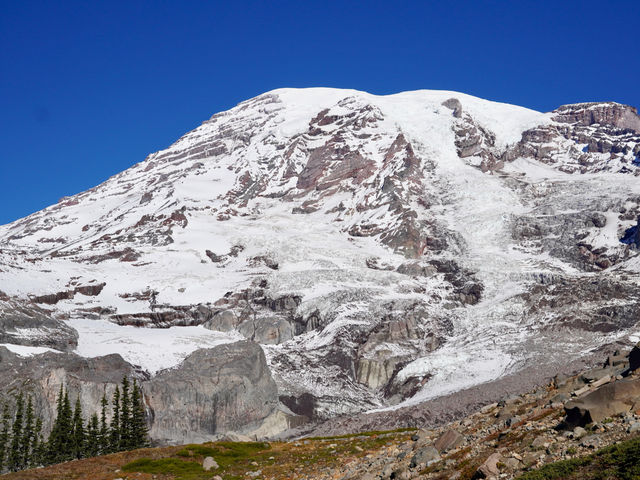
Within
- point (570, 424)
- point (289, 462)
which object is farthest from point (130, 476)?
point (570, 424)

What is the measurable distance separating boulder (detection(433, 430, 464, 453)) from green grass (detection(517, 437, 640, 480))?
10.6m

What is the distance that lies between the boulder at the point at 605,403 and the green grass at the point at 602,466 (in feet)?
12.6

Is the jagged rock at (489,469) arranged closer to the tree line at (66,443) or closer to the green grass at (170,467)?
the green grass at (170,467)

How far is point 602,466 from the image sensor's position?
24.4 m

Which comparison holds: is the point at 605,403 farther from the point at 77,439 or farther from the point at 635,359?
the point at 77,439

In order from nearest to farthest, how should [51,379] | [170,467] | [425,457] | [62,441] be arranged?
[425,457]
[170,467]
[62,441]
[51,379]

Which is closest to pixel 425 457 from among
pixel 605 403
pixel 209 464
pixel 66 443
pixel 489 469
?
pixel 489 469

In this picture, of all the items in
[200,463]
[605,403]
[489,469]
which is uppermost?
[605,403]

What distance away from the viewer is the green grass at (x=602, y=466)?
76.9 feet

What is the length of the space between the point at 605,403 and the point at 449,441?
31.2 feet

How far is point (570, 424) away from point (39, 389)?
165m

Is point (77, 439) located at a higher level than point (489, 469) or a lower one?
higher

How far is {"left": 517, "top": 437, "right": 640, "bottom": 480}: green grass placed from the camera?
76.9ft

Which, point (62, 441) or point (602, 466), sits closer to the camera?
point (602, 466)
